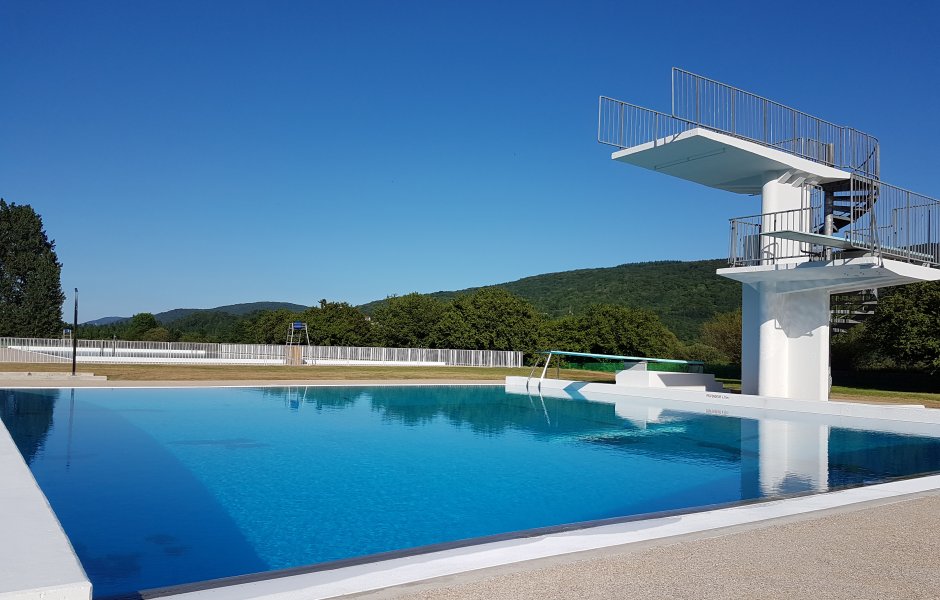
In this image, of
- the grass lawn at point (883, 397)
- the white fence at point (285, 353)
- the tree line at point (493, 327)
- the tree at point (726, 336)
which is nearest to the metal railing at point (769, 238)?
the grass lawn at point (883, 397)

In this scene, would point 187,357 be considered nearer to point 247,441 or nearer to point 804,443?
point 247,441

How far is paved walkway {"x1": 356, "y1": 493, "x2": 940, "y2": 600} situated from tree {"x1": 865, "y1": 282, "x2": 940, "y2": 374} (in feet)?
79.4

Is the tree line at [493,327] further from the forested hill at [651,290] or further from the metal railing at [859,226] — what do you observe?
the metal railing at [859,226]

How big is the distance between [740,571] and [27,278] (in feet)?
187

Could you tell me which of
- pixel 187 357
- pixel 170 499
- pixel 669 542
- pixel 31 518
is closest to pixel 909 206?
pixel 669 542

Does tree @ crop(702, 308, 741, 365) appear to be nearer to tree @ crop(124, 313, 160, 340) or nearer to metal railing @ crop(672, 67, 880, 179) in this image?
metal railing @ crop(672, 67, 880, 179)

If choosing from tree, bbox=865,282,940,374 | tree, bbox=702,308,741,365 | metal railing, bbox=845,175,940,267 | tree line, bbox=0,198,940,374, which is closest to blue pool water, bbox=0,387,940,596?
metal railing, bbox=845,175,940,267

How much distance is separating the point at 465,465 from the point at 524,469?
2.74 feet

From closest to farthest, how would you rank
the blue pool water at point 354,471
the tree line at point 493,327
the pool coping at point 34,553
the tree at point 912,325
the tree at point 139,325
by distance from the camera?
the pool coping at point 34,553, the blue pool water at point 354,471, the tree at point 912,325, the tree line at point 493,327, the tree at point 139,325

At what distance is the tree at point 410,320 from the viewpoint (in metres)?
47.3

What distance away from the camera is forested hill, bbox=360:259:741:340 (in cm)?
6588

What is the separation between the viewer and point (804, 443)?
1199 cm

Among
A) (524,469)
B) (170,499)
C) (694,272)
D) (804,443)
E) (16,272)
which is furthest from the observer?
(694,272)

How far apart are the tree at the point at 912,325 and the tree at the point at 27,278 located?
4988 cm
